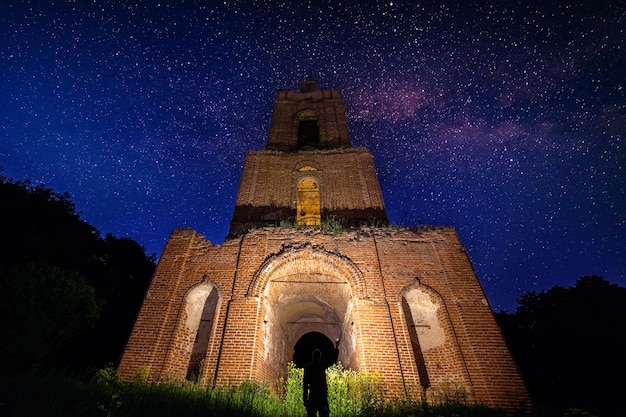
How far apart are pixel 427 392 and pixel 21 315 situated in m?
9.92

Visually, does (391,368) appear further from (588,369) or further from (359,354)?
(588,369)

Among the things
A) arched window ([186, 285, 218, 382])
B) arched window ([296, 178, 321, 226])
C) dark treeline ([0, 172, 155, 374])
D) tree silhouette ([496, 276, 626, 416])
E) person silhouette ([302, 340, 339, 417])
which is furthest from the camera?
tree silhouette ([496, 276, 626, 416])

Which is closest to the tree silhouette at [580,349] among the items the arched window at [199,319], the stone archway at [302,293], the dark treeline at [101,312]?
the dark treeline at [101,312]

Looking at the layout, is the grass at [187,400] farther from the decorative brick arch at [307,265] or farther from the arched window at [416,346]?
the decorative brick arch at [307,265]

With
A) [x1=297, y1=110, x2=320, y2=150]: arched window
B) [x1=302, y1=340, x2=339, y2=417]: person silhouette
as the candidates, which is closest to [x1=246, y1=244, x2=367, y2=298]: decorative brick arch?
[x1=302, y1=340, x2=339, y2=417]: person silhouette

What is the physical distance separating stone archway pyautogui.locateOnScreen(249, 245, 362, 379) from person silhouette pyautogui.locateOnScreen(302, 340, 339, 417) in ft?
9.93

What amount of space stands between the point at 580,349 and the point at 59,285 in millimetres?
25738

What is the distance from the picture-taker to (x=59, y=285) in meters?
8.61

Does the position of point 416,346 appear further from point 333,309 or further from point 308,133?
point 308,133

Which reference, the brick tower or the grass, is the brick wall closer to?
the brick tower

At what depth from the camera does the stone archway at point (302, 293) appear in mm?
9414

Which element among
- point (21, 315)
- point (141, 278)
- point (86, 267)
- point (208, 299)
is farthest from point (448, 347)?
point (141, 278)

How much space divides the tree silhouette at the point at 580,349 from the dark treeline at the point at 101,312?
2.1 inches

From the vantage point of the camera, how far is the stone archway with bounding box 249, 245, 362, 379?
9.41 meters
